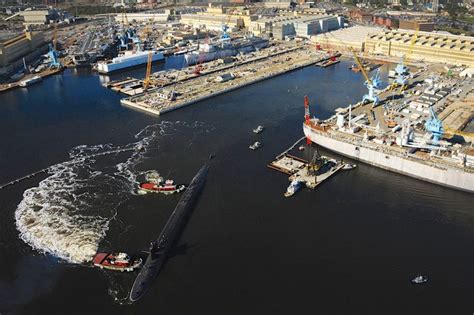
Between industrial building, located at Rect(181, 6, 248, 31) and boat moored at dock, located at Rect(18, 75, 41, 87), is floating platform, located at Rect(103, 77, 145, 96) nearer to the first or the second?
boat moored at dock, located at Rect(18, 75, 41, 87)

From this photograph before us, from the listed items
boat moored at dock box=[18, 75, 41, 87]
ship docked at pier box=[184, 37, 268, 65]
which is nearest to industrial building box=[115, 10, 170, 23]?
ship docked at pier box=[184, 37, 268, 65]

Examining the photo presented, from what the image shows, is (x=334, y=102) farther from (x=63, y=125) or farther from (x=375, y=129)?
(x=63, y=125)

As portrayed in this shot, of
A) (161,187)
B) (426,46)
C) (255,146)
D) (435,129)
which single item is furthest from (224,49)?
(161,187)

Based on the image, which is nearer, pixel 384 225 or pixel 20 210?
pixel 384 225

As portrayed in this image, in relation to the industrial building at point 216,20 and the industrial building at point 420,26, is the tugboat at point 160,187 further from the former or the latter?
the industrial building at point 420,26

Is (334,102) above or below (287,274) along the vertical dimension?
above

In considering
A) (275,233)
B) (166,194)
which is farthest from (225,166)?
(275,233)

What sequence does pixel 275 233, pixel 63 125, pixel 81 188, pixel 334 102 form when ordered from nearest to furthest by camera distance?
pixel 275 233 → pixel 81 188 → pixel 63 125 → pixel 334 102
